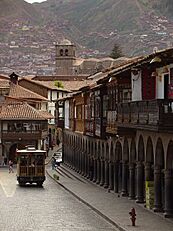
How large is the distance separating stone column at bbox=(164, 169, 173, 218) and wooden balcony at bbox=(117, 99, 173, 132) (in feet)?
7.84

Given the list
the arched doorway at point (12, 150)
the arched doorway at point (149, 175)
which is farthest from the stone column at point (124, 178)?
the arched doorway at point (12, 150)

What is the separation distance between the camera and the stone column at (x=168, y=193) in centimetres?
3309

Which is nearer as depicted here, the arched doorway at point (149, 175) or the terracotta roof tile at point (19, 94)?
the arched doorway at point (149, 175)

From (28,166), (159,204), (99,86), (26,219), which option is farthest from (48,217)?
(28,166)

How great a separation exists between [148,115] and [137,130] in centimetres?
799

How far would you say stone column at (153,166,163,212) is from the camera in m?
35.2

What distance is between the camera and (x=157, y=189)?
35188mm

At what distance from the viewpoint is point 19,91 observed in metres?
108

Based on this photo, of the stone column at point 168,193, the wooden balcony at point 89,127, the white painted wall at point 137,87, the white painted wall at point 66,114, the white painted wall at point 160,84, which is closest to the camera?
the stone column at point 168,193

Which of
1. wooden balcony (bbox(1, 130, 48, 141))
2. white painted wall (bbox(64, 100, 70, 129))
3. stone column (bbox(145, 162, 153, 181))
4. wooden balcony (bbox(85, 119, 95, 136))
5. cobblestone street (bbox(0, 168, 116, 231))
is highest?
white painted wall (bbox(64, 100, 70, 129))

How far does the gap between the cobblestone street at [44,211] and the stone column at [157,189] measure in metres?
2.70

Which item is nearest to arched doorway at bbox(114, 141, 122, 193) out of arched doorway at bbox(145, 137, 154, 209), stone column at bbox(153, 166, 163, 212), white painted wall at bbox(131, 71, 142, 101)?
white painted wall at bbox(131, 71, 142, 101)

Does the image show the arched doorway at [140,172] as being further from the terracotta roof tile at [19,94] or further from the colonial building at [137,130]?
the terracotta roof tile at [19,94]

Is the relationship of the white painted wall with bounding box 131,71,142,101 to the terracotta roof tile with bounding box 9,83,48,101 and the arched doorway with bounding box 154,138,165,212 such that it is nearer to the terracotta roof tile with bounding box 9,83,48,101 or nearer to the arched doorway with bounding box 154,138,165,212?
the arched doorway with bounding box 154,138,165,212
